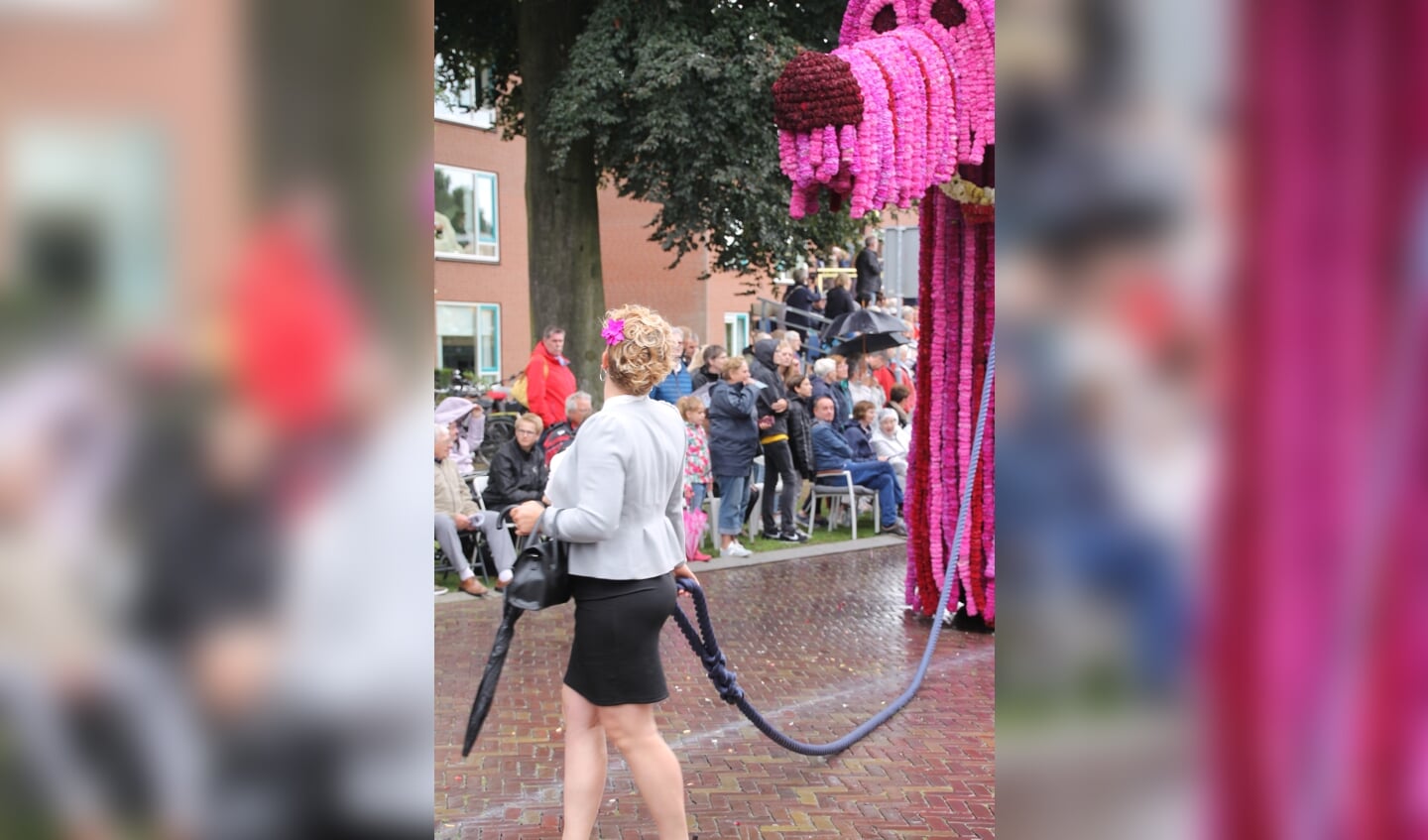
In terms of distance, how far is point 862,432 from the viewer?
1288cm

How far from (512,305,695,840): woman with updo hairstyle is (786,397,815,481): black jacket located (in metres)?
7.78

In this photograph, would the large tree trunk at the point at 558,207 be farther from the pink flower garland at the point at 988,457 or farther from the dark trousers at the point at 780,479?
the pink flower garland at the point at 988,457

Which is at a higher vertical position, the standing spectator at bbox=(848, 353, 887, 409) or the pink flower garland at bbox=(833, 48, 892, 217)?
the pink flower garland at bbox=(833, 48, 892, 217)

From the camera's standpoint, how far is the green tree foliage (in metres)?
12.9

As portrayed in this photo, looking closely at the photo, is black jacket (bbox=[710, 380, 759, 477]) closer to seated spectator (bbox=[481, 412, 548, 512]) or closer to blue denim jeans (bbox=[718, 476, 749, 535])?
blue denim jeans (bbox=[718, 476, 749, 535])

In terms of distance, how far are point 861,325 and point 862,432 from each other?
3829 millimetres

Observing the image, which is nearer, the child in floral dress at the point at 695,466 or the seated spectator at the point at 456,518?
the seated spectator at the point at 456,518

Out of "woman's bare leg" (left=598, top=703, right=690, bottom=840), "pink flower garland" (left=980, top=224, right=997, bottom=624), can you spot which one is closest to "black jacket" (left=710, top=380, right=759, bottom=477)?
"pink flower garland" (left=980, top=224, right=997, bottom=624)

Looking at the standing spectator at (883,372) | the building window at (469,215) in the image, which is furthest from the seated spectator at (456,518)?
the building window at (469,215)

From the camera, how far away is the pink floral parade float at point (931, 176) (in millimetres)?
5297

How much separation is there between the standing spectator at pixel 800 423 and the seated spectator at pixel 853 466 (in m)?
0.19
